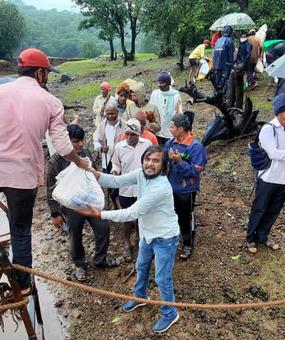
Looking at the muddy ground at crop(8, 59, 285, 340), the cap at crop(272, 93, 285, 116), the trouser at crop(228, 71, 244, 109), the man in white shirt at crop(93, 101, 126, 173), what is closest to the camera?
the muddy ground at crop(8, 59, 285, 340)

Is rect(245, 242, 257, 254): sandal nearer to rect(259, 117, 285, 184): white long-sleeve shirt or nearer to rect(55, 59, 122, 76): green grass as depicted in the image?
rect(259, 117, 285, 184): white long-sleeve shirt

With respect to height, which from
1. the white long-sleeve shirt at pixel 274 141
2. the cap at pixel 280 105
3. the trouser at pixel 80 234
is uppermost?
the cap at pixel 280 105

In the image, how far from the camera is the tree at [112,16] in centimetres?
3020

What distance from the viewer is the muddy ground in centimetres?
393

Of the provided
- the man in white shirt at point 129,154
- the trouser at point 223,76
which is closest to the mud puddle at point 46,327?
the man in white shirt at point 129,154

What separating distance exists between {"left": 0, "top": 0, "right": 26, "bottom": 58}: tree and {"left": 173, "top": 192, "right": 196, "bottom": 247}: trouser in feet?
155

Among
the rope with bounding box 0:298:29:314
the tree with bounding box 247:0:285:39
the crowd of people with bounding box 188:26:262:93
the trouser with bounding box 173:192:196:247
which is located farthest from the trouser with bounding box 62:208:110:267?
the tree with bounding box 247:0:285:39

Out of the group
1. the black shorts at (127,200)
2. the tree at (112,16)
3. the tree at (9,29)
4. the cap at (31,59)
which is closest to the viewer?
the cap at (31,59)

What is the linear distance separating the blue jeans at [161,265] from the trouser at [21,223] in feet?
3.68

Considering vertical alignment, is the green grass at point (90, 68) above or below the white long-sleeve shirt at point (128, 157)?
below

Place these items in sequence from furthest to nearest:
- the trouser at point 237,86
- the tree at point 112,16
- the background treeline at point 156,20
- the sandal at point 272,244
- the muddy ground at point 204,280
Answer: the tree at point 112,16, the background treeline at point 156,20, the trouser at point 237,86, the sandal at point 272,244, the muddy ground at point 204,280

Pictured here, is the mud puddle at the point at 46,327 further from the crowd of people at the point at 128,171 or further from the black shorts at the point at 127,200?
the black shorts at the point at 127,200

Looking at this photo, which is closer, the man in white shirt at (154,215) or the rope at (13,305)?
the rope at (13,305)

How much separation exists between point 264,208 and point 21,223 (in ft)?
9.77
